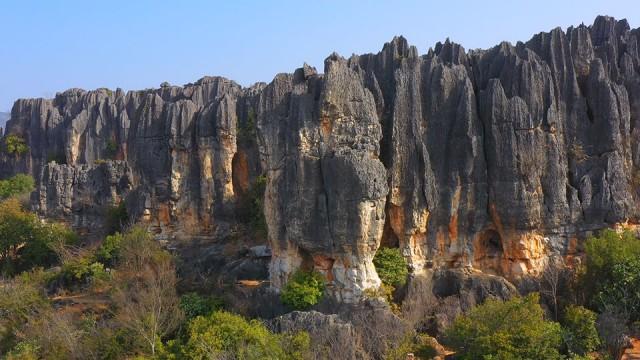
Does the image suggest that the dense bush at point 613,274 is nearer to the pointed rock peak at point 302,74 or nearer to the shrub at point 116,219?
the pointed rock peak at point 302,74

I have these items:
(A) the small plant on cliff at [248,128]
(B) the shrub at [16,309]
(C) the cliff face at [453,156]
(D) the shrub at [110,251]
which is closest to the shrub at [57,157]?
(A) the small plant on cliff at [248,128]

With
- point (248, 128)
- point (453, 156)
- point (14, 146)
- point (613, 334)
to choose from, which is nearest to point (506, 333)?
point (613, 334)

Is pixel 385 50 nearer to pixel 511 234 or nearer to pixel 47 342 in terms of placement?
pixel 511 234

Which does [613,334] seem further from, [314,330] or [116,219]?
[116,219]

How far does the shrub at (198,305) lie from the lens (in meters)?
21.3

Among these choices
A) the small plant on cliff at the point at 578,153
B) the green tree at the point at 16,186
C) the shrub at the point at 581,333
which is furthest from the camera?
the green tree at the point at 16,186

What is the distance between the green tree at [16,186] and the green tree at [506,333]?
42.6 meters

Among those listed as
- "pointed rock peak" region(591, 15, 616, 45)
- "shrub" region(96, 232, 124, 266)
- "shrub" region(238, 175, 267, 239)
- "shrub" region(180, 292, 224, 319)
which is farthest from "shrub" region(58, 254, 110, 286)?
"pointed rock peak" region(591, 15, 616, 45)

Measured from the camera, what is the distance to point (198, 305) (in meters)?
21.6

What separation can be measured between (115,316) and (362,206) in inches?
395

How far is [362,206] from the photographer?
1916 centimetres

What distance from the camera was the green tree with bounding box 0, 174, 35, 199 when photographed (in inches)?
1880

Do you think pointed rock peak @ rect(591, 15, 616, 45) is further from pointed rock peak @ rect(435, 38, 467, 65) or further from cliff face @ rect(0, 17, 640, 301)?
pointed rock peak @ rect(435, 38, 467, 65)

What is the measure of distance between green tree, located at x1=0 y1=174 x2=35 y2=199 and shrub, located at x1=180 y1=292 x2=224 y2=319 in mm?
32665
